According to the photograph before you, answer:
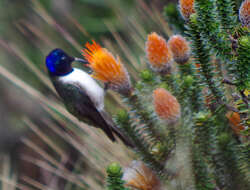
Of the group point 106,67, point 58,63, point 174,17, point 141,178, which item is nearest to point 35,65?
point 58,63

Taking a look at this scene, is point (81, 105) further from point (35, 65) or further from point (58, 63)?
point (35, 65)

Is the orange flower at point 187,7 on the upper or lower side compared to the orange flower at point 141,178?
upper

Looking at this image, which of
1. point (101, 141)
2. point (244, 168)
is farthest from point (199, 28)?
point (101, 141)

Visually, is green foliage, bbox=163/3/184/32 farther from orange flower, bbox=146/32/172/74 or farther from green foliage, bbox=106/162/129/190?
green foliage, bbox=106/162/129/190

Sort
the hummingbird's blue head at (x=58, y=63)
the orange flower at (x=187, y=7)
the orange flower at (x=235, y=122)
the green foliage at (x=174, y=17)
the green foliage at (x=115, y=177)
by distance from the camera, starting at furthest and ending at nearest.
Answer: the hummingbird's blue head at (x=58, y=63) < the green foliage at (x=174, y=17) < the orange flower at (x=235, y=122) < the orange flower at (x=187, y=7) < the green foliage at (x=115, y=177)

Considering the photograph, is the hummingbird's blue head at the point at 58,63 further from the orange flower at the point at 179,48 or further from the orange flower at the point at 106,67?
the orange flower at the point at 179,48

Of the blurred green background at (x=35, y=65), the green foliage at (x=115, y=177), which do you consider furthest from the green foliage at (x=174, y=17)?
the blurred green background at (x=35, y=65)

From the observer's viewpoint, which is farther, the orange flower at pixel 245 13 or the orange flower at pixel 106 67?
the orange flower at pixel 106 67

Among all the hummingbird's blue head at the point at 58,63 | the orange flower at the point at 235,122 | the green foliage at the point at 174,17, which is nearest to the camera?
the orange flower at the point at 235,122
